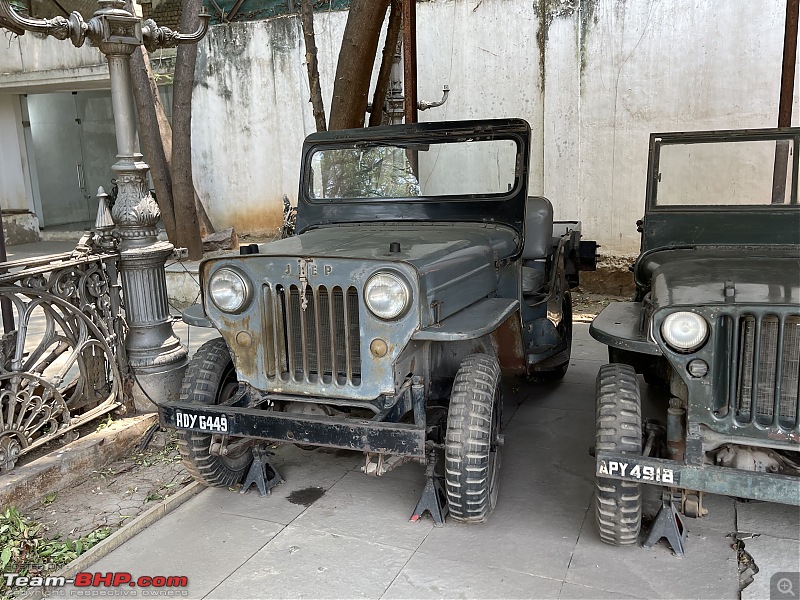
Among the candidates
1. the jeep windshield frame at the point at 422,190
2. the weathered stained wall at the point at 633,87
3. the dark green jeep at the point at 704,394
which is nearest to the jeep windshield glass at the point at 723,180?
the dark green jeep at the point at 704,394

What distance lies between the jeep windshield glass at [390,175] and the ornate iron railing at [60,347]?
146 centimetres

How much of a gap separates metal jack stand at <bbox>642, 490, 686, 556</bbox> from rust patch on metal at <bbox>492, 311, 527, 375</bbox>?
Answer: 1.35m

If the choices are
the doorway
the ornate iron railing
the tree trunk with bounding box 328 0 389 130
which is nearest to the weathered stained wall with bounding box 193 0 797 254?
the tree trunk with bounding box 328 0 389 130

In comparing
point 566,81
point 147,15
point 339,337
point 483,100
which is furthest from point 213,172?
point 339,337

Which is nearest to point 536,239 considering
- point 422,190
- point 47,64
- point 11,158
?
point 422,190

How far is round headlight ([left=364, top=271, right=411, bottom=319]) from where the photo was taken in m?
3.20

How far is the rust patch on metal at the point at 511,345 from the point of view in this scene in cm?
434

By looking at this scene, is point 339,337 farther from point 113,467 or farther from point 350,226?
point 113,467

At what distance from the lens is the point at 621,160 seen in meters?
8.96

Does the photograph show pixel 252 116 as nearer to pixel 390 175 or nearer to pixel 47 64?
pixel 47 64

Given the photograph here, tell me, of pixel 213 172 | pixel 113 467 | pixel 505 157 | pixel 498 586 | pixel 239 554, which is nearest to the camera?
pixel 498 586

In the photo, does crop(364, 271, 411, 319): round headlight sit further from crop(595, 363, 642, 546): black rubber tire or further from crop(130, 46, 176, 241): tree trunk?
crop(130, 46, 176, 241): tree trunk

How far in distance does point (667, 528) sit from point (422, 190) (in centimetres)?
258

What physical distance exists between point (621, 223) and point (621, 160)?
0.79 metres
